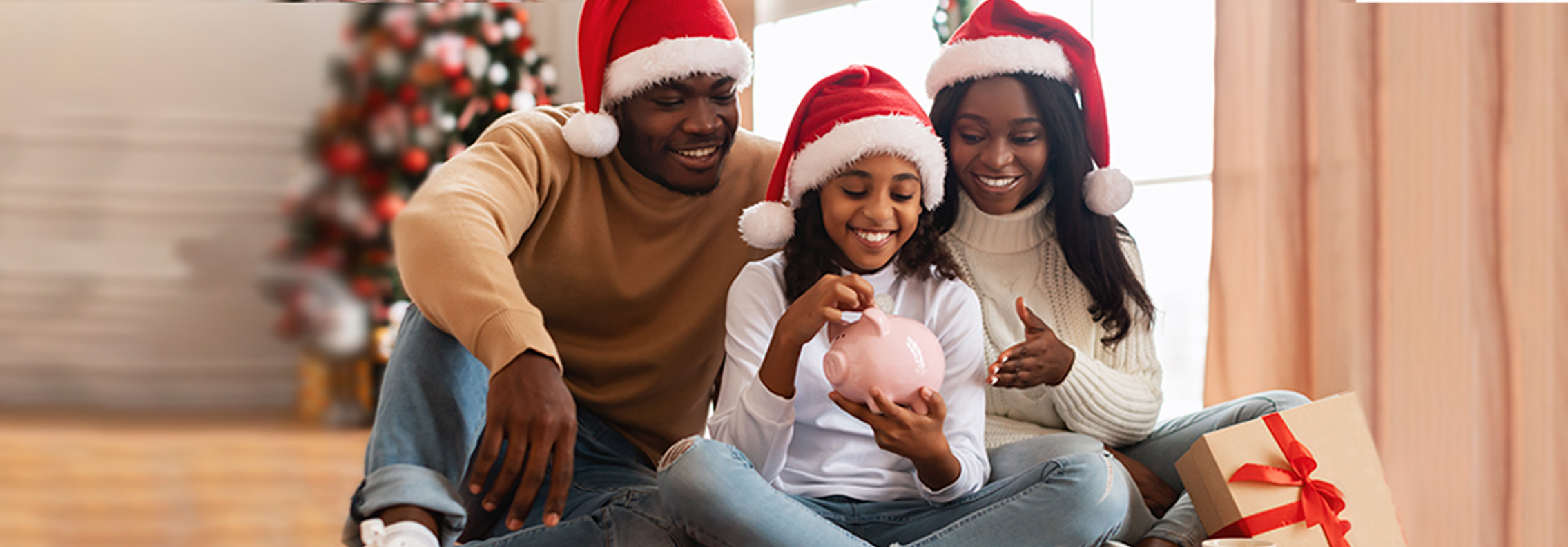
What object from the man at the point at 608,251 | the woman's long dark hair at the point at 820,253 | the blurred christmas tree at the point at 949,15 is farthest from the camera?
the blurred christmas tree at the point at 949,15

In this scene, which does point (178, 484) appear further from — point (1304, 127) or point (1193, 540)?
point (1304, 127)

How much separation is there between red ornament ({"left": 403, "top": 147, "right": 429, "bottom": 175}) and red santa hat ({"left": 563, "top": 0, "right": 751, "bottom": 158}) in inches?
13.9

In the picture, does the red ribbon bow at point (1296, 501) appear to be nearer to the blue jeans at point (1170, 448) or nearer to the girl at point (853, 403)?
the blue jeans at point (1170, 448)

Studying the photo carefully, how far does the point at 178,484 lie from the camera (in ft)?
1.56

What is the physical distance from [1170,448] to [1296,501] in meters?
0.21

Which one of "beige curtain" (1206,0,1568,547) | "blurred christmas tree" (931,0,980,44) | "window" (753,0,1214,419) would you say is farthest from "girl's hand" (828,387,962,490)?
"blurred christmas tree" (931,0,980,44)

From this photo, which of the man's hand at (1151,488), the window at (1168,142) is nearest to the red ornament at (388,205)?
the man's hand at (1151,488)

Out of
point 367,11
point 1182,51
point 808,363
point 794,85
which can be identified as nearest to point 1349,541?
point 808,363

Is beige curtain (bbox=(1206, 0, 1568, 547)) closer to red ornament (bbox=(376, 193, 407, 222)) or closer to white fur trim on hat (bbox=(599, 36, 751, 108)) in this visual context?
white fur trim on hat (bbox=(599, 36, 751, 108))

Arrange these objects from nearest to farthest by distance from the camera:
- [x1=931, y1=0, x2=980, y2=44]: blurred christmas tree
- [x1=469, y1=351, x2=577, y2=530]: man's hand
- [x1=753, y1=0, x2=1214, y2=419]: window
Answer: [x1=469, y1=351, x2=577, y2=530]: man's hand → [x1=753, y1=0, x2=1214, y2=419]: window → [x1=931, y1=0, x2=980, y2=44]: blurred christmas tree

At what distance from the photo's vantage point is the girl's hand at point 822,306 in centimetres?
102

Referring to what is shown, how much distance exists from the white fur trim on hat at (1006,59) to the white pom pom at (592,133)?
0.53 metres

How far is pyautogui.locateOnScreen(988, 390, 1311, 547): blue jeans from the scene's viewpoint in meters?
1.21

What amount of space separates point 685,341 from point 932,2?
1.85 metres
